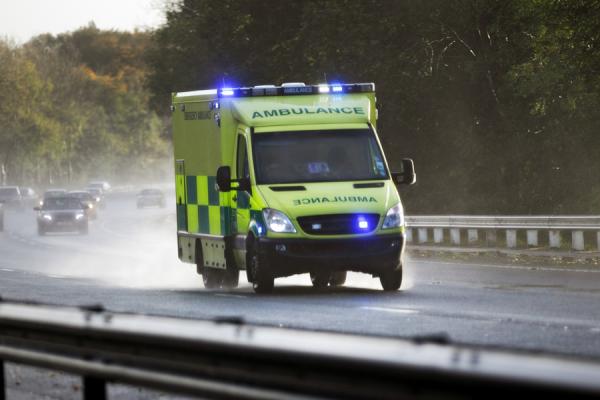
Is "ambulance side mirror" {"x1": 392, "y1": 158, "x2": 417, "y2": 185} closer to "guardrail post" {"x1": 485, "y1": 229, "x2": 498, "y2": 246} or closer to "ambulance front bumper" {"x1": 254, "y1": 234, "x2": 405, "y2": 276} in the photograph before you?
"ambulance front bumper" {"x1": 254, "y1": 234, "x2": 405, "y2": 276}

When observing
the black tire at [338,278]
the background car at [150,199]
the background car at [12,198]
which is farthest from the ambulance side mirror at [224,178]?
the background car at [150,199]

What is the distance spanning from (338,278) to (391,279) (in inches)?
100

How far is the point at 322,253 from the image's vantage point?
18.5 m

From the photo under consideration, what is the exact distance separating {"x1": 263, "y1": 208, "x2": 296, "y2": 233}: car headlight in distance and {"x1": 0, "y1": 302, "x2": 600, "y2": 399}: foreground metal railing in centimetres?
1122

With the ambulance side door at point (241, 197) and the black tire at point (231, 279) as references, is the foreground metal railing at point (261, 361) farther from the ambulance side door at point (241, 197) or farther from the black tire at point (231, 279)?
the black tire at point (231, 279)

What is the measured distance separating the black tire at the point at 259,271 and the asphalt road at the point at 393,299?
194mm

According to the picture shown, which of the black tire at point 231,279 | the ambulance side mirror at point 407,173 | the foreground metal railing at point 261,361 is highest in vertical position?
the ambulance side mirror at point 407,173

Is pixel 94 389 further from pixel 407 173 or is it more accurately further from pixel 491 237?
pixel 491 237

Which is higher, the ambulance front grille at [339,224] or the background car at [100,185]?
the ambulance front grille at [339,224]

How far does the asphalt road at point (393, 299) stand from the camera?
13.3 metres

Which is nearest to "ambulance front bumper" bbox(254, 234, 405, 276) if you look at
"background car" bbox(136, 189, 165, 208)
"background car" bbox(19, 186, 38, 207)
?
"background car" bbox(19, 186, 38, 207)

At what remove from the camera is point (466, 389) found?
444cm

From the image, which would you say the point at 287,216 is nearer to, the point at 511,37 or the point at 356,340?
the point at 356,340

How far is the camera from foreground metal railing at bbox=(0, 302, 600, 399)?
172 inches
